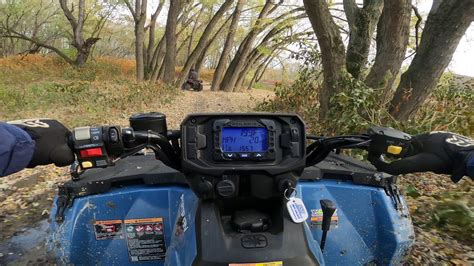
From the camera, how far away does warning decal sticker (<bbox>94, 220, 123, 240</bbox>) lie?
2.31 metres

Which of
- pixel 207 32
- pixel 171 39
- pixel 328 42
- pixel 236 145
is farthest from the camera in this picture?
pixel 207 32

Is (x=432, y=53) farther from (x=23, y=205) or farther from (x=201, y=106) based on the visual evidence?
(x=201, y=106)

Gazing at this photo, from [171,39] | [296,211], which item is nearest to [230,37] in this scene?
[171,39]

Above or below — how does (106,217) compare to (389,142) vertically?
below

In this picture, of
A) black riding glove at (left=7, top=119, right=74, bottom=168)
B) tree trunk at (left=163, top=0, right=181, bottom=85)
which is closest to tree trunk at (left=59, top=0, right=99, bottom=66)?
tree trunk at (left=163, top=0, right=181, bottom=85)

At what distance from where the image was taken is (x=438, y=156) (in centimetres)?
167

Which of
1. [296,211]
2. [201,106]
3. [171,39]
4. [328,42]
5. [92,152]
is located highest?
[171,39]

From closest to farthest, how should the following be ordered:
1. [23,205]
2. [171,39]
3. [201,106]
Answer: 1. [23,205]
2. [201,106]
3. [171,39]

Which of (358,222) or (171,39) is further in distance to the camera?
(171,39)

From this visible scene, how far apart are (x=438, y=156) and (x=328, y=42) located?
222 inches

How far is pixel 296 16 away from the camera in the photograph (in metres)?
18.0

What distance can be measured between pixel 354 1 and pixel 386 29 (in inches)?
65.7

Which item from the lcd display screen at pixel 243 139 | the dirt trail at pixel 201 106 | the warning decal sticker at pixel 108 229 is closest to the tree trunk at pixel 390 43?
the warning decal sticker at pixel 108 229

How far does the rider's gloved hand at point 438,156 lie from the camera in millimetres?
1619
